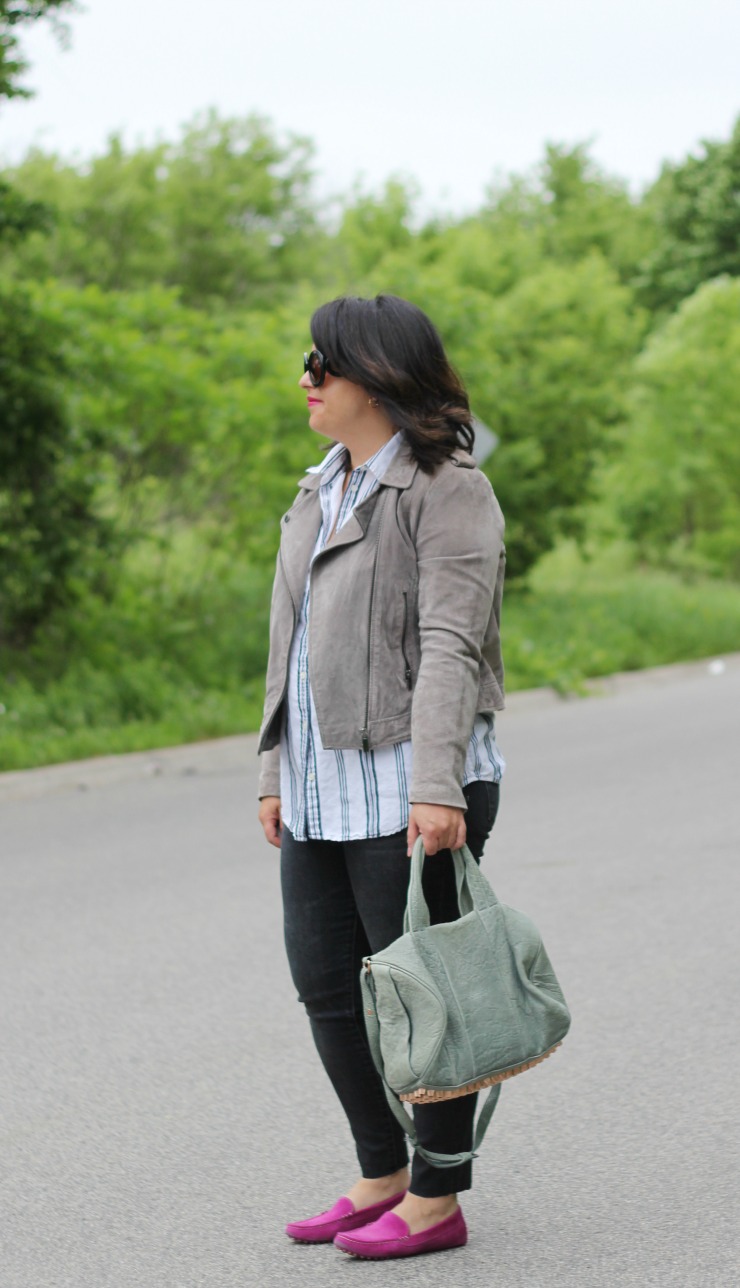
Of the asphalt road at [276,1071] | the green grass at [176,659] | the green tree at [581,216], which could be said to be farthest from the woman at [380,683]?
the green tree at [581,216]

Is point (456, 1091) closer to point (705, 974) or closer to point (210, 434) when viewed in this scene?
point (705, 974)

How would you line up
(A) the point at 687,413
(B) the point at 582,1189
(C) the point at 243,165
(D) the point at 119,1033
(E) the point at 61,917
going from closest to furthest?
(B) the point at 582,1189 → (D) the point at 119,1033 → (E) the point at 61,917 → (A) the point at 687,413 → (C) the point at 243,165

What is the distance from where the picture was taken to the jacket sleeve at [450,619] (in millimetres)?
3018

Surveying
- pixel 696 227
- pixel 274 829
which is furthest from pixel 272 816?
pixel 696 227

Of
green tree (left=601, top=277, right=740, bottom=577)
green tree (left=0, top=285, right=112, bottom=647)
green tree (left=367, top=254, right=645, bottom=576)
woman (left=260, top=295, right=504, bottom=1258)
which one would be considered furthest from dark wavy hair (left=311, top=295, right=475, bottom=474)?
green tree (left=601, top=277, right=740, bottom=577)

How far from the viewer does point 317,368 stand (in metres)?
3.22

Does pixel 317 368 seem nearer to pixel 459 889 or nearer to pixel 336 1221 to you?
pixel 459 889

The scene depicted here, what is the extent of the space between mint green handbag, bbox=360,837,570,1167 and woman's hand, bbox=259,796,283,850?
1.60 ft

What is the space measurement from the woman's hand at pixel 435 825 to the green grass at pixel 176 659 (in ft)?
24.9

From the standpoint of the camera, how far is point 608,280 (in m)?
24.6

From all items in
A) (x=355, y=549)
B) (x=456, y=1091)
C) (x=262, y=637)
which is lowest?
(x=262, y=637)

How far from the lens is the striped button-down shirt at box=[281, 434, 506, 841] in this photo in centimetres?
313

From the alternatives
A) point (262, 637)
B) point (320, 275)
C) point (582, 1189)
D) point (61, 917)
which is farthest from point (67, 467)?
point (320, 275)

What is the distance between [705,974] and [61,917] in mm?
2620
